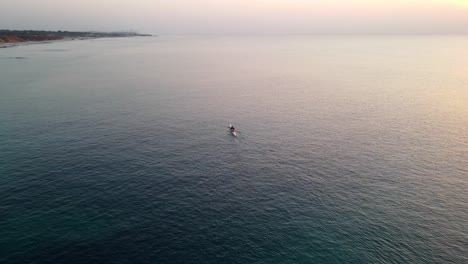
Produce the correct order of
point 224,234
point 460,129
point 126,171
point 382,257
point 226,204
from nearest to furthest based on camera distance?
point 382,257 < point 224,234 < point 226,204 < point 126,171 < point 460,129

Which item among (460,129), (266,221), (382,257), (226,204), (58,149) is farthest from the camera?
(460,129)

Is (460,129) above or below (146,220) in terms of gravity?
above

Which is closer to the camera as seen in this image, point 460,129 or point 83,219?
point 83,219

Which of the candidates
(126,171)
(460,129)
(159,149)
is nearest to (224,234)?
(126,171)

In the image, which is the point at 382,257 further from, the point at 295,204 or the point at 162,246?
the point at 162,246

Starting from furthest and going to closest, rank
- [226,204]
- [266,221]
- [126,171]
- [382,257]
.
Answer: [126,171] → [226,204] → [266,221] → [382,257]

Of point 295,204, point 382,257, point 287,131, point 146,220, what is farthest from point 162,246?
point 287,131

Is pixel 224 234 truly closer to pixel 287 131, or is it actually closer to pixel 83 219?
pixel 83 219

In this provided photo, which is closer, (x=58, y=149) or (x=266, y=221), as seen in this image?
(x=266, y=221)

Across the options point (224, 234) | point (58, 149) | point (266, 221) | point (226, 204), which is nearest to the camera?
point (224, 234)
